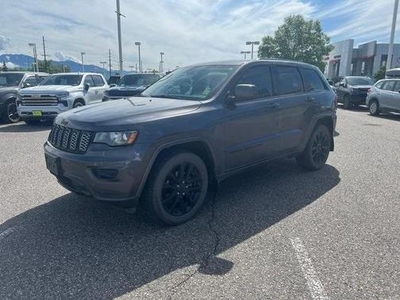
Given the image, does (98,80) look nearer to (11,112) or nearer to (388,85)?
(11,112)

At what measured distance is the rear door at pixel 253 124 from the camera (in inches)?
160

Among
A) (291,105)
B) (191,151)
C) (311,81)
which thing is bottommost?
→ (191,151)

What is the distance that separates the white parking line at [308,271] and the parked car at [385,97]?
1275 centimetres

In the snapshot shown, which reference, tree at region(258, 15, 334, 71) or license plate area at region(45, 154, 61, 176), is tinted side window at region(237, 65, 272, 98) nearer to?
license plate area at region(45, 154, 61, 176)

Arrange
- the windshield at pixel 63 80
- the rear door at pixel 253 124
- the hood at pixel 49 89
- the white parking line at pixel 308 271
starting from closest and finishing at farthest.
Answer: the white parking line at pixel 308 271 < the rear door at pixel 253 124 < the hood at pixel 49 89 < the windshield at pixel 63 80

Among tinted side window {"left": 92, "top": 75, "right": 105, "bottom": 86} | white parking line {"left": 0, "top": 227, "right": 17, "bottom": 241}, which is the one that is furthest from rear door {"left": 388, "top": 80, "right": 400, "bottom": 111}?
white parking line {"left": 0, "top": 227, "right": 17, "bottom": 241}

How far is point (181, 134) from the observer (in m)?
3.47

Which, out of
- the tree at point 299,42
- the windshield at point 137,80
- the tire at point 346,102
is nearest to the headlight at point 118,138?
the windshield at point 137,80

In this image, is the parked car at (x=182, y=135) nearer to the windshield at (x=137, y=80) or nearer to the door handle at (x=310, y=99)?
the door handle at (x=310, y=99)

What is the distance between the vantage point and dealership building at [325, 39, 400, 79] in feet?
129

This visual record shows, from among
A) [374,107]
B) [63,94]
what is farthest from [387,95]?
[63,94]

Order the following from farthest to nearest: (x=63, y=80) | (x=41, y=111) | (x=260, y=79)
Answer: (x=63, y=80), (x=41, y=111), (x=260, y=79)

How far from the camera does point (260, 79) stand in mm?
4613

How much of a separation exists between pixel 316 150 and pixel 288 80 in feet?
4.63
